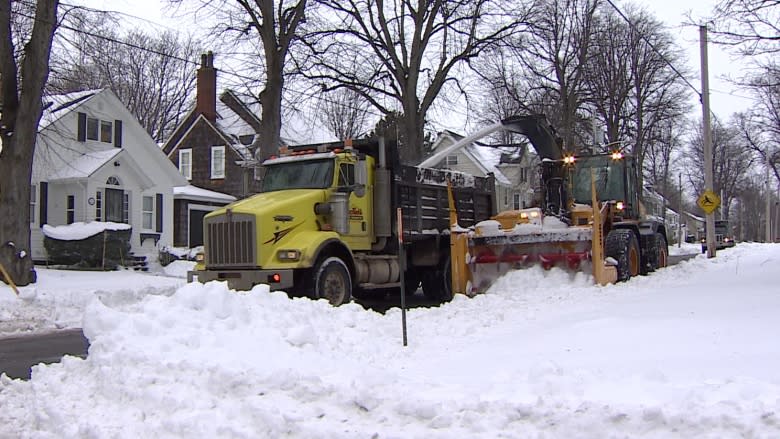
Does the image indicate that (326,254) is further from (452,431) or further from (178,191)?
(178,191)

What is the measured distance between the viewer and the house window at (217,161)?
3725cm

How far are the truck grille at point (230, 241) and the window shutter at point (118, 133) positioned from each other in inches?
682

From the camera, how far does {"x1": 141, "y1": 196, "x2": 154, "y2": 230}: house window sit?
2770cm

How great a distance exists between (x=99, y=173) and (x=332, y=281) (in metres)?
15.9

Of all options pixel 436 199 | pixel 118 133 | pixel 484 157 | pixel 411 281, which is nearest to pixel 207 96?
pixel 118 133

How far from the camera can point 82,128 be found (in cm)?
2580

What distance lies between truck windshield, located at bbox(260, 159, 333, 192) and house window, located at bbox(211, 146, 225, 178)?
24.7 metres

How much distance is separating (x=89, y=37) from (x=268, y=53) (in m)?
4.79

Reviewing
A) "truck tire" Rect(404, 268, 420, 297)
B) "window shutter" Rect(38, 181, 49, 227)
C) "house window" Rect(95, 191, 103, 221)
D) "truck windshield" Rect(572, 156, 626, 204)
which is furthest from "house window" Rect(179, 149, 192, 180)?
"truck windshield" Rect(572, 156, 626, 204)

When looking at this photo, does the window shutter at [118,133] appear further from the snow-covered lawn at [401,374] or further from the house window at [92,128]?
the snow-covered lawn at [401,374]

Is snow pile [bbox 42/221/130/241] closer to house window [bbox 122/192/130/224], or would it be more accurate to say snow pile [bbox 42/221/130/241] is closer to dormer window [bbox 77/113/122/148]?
house window [bbox 122/192/130/224]

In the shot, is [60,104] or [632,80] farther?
[632,80]

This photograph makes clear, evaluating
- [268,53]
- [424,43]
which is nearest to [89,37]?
[268,53]

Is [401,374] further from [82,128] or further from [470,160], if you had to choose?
[470,160]
